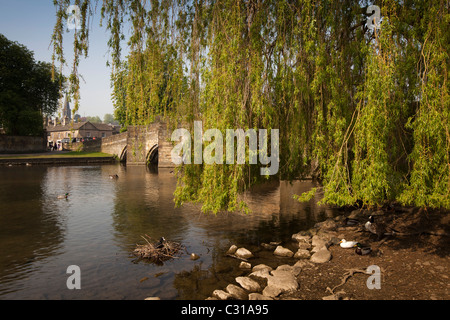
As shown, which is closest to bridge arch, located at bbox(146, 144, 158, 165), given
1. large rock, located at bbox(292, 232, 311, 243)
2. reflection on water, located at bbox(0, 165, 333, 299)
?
reflection on water, located at bbox(0, 165, 333, 299)

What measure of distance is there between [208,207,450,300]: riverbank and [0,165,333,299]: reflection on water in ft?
2.23

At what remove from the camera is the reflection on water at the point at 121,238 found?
25.2ft

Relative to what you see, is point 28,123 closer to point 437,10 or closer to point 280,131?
point 280,131

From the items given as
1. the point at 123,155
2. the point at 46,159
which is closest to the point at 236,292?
the point at 46,159

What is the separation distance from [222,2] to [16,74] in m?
45.2

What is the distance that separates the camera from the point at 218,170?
707 centimetres

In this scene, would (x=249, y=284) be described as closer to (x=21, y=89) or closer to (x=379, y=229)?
(x=379, y=229)

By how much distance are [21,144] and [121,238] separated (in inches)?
1668

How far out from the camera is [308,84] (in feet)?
24.4

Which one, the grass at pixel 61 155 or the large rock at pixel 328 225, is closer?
the large rock at pixel 328 225

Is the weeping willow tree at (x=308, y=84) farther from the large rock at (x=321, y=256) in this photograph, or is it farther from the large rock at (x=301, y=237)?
the large rock at (x=301, y=237)

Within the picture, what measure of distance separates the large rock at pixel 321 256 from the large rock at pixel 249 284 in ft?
6.62

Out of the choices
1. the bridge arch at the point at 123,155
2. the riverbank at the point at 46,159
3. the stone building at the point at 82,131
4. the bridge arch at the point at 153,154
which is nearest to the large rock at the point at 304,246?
the bridge arch at the point at 153,154
